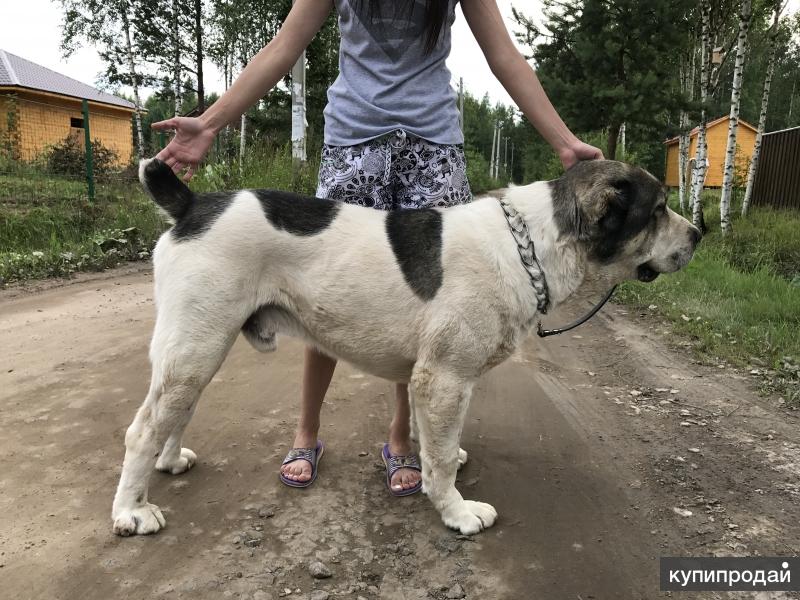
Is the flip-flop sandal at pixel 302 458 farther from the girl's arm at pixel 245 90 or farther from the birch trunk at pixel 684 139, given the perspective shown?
the birch trunk at pixel 684 139

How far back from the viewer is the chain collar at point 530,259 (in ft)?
8.61

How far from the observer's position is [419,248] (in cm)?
261

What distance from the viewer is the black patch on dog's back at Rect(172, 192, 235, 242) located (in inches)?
99.9

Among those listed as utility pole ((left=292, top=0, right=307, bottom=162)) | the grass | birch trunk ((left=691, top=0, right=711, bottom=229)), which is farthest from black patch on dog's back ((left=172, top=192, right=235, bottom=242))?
birch trunk ((left=691, top=0, right=711, bottom=229))

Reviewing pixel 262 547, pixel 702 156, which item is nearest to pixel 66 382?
pixel 262 547

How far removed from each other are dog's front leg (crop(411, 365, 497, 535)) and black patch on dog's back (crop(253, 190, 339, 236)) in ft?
2.66

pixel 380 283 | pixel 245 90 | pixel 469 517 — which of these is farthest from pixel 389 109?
pixel 469 517

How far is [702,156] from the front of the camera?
1470cm

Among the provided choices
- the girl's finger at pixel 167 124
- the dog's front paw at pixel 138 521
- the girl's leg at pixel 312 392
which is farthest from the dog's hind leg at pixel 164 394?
the girl's finger at pixel 167 124

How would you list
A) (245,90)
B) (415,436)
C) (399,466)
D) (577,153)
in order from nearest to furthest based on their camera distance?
1. (245,90)
2. (577,153)
3. (399,466)
4. (415,436)

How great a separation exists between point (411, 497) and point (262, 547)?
0.82 metres

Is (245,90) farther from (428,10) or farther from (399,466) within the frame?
(399,466)

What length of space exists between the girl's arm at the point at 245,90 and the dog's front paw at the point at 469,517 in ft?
6.75

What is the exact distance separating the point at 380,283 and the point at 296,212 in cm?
51
